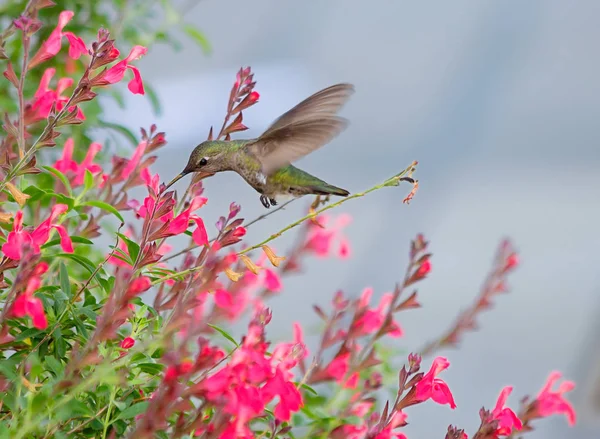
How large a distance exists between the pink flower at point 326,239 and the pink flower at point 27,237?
3.91 ft

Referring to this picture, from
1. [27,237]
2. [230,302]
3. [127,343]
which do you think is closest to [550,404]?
[230,302]

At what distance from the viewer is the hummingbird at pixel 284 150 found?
2199 millimetres

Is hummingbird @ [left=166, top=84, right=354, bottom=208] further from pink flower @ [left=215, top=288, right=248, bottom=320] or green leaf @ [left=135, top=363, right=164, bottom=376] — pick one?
green leaf @ [left=135, top=363, right=164, bottom=376]

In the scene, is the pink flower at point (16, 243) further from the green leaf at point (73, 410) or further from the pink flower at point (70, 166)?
the pink flower at point (70, 166)

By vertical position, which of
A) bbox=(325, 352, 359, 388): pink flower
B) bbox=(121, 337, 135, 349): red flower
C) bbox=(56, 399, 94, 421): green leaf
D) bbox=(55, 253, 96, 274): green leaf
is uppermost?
bbox=(325, 352, 359, 388): pink flower

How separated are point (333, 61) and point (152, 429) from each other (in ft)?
24.8

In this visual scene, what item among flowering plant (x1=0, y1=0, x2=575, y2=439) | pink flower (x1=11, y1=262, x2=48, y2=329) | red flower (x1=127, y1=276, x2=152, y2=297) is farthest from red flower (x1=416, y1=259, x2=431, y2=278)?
pink flower (x1=11, y1=262, x2=48, y2=329)

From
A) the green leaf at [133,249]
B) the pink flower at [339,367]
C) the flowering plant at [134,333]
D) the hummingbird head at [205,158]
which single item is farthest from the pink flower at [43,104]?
the pink flower at [339,367]

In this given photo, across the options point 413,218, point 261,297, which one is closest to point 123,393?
point 261,297

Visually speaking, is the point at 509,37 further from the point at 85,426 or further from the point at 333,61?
the point at 85,426

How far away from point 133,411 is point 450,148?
6885mm

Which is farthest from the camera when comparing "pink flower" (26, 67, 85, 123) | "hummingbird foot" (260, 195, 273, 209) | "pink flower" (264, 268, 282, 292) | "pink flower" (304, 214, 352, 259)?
"pink flower" (304, 214, 352, 259)

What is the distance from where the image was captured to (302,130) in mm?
2324

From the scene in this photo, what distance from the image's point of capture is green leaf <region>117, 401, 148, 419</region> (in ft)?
5.26
